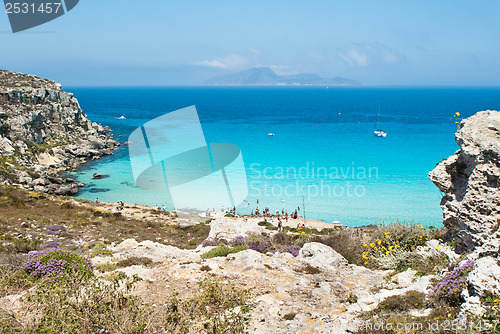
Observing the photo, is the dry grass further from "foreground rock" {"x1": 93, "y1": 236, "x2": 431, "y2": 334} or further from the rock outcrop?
the rock outcrop

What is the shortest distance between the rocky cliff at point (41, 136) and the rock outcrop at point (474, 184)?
40.9 metres

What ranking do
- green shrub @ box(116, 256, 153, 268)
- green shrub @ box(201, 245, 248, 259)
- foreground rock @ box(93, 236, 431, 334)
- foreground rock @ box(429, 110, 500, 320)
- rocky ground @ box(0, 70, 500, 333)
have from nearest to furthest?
1. rocky ground @ box(0, 70, 500, 333)
2. foreground rock @ box(93, 236, 431, 334)
3. foreground rock @ box(429, 110, 500, 320)
4. green shrub @ box(116, 256, 153, 268)
5. green shrub @ box(201, 245, 248, 259)

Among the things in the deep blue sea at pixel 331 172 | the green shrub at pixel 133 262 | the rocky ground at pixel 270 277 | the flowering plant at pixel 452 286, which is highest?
the flowering plant at pixel 452 286

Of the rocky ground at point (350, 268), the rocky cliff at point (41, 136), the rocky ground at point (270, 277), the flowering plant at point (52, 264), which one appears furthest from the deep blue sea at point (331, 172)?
the flowering plant at point (52, 264)

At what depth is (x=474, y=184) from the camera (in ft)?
28.6

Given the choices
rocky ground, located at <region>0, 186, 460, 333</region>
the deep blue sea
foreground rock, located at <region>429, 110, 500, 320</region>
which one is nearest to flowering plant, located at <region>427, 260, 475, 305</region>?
foreground rock, located at <region>429, 110, 500, 320</region>

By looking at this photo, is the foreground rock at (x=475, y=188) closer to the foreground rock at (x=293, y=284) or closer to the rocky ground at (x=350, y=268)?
the rocky ground at (x=350, y=268)

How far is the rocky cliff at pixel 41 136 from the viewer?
4238 cm

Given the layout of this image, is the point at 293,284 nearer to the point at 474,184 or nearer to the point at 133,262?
the point at 474,184

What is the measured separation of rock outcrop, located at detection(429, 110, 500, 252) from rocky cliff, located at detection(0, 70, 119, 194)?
40.9 meters

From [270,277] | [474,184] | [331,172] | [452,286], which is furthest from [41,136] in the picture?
[452,286]

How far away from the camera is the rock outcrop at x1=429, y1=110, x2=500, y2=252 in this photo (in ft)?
27.5

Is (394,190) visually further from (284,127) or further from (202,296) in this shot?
(284,127)

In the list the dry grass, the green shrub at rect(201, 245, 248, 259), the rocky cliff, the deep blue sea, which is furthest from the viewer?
the rocky cliff
